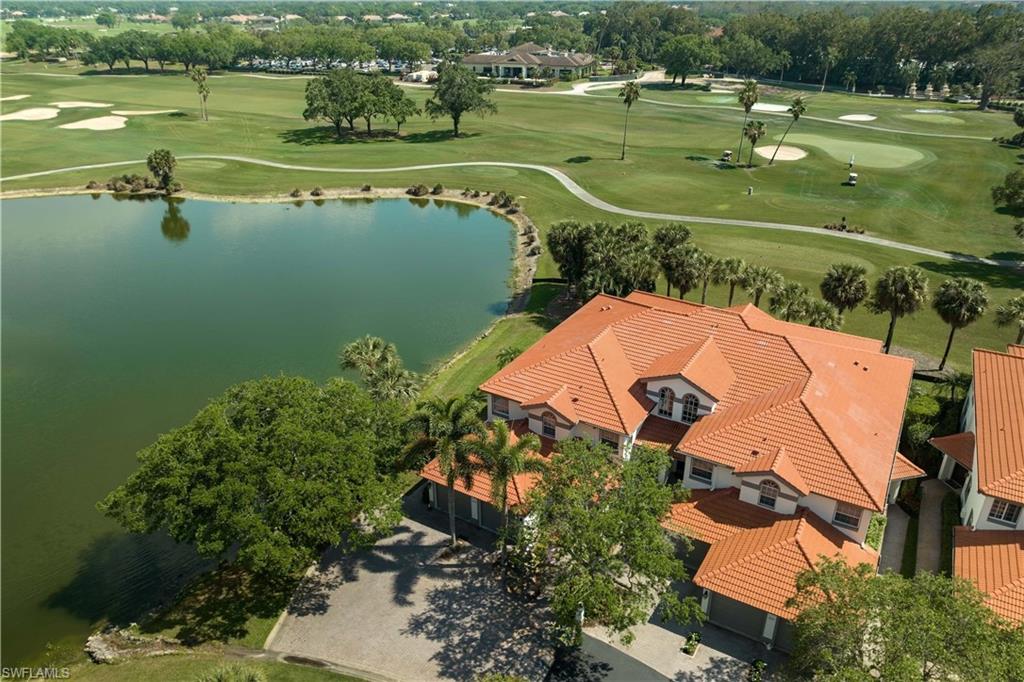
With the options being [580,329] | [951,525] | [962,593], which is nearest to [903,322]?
[951,525]

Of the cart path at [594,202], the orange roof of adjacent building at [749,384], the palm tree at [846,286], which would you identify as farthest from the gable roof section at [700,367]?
the cart path at [594,202]

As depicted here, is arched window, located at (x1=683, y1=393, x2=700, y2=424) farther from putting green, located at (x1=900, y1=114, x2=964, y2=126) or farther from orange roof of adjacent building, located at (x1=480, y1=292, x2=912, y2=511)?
putting green, located at (x1=900, y1=114, x2=964, y2=126)

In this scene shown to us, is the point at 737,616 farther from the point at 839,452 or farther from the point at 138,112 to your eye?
the point at 138,112

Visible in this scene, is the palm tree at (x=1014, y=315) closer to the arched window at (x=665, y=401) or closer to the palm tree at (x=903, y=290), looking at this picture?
the palm tree at (x=903, y=290)

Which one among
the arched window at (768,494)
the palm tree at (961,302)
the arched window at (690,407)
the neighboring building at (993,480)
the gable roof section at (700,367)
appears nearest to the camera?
the neighboring building at (993,480)

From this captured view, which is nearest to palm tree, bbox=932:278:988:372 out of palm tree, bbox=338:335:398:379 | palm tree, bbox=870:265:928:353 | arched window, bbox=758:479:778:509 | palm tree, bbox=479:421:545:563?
palm tree, bbox=870:265:928:353
